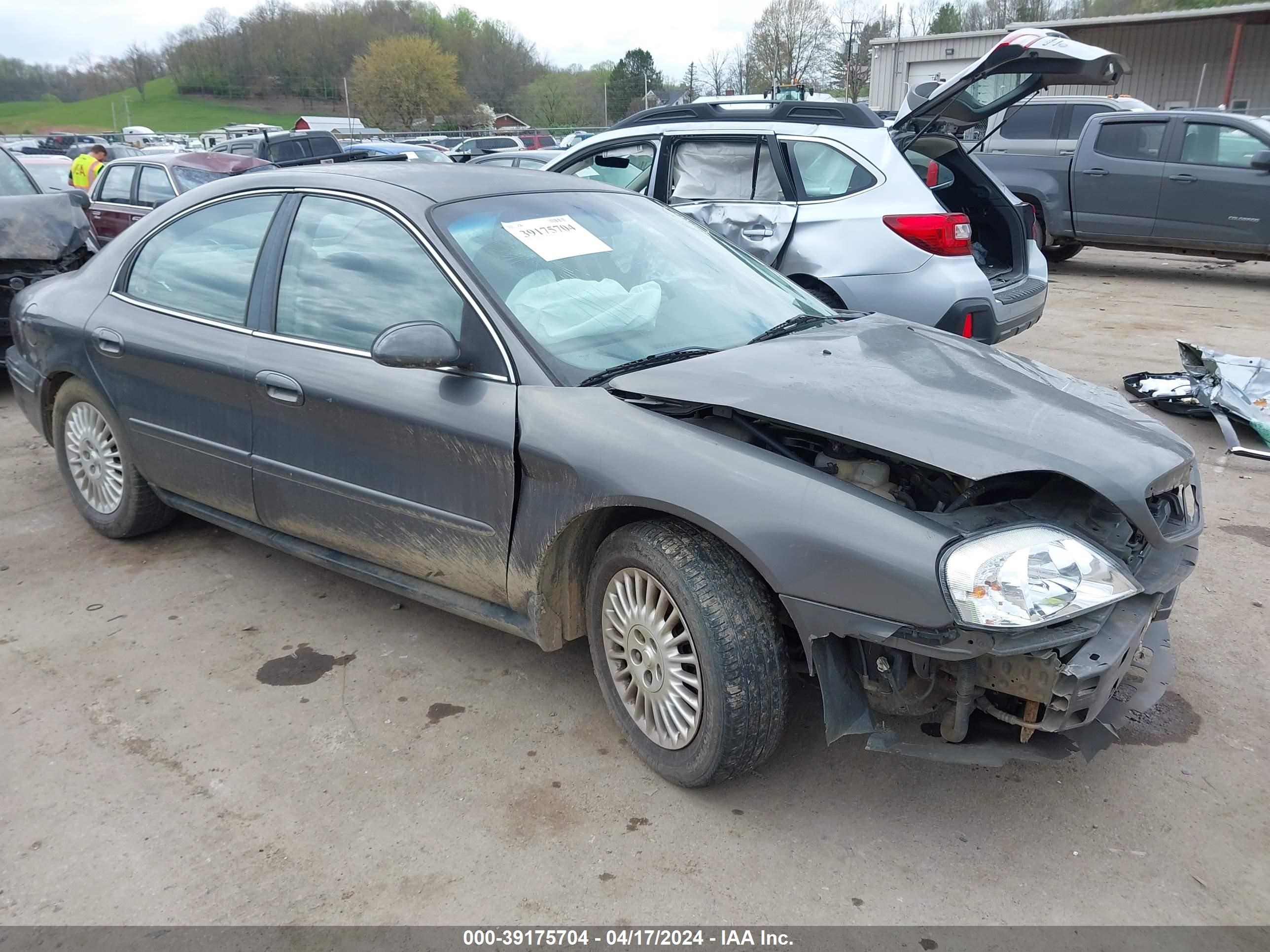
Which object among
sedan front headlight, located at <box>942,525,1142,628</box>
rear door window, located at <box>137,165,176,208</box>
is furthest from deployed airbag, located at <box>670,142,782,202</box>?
rear door window, located at <box>137,165,176,208</box>

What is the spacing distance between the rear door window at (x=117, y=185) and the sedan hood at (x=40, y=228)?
431 cm

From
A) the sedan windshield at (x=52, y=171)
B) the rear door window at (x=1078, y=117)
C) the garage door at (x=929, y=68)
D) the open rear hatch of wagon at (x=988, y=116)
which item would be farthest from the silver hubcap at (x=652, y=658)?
the garage door at (x=929, y=68)

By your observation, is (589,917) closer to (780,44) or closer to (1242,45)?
(1242,45)

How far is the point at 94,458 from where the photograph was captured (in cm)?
430

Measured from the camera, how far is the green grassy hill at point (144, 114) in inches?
3391

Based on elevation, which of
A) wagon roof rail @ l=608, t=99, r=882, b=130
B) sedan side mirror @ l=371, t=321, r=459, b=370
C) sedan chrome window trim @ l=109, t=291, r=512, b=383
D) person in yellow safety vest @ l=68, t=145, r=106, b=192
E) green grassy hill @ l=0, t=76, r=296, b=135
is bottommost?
green grassy hill @ l=0, t=76, r=296, b=135

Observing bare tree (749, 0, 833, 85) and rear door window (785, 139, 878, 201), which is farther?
bare tree (749, 0, 833, 85)

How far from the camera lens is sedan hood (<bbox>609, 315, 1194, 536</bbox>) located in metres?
2.30

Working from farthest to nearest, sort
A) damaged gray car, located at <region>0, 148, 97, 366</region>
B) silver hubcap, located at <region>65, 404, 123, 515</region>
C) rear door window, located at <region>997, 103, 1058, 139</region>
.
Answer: rear door window, located at <region>997, 103, 1058, 139</region>
damaged gray car, located at <region>0, 148, 97, 366</region>
silver hubcap, located at <region>65, 404, 123, 515</region>

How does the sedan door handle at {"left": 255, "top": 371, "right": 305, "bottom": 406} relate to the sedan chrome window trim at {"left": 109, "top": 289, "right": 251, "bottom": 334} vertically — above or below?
below

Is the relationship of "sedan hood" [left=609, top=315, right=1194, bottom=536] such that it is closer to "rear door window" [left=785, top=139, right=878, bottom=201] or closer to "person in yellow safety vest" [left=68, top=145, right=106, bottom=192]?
"rear door window" [left=785, top=139, right=878, bottom=201]

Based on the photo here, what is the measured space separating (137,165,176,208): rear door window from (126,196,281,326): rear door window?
7.70 metres

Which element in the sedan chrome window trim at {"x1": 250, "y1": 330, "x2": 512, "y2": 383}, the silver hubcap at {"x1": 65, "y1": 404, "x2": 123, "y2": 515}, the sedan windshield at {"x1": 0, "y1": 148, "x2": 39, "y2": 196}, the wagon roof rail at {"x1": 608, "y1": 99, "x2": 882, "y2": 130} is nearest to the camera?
the sedan chrome window trim at {"x1": 250, "y1": 330, "x2": 512, "y2": 383}
